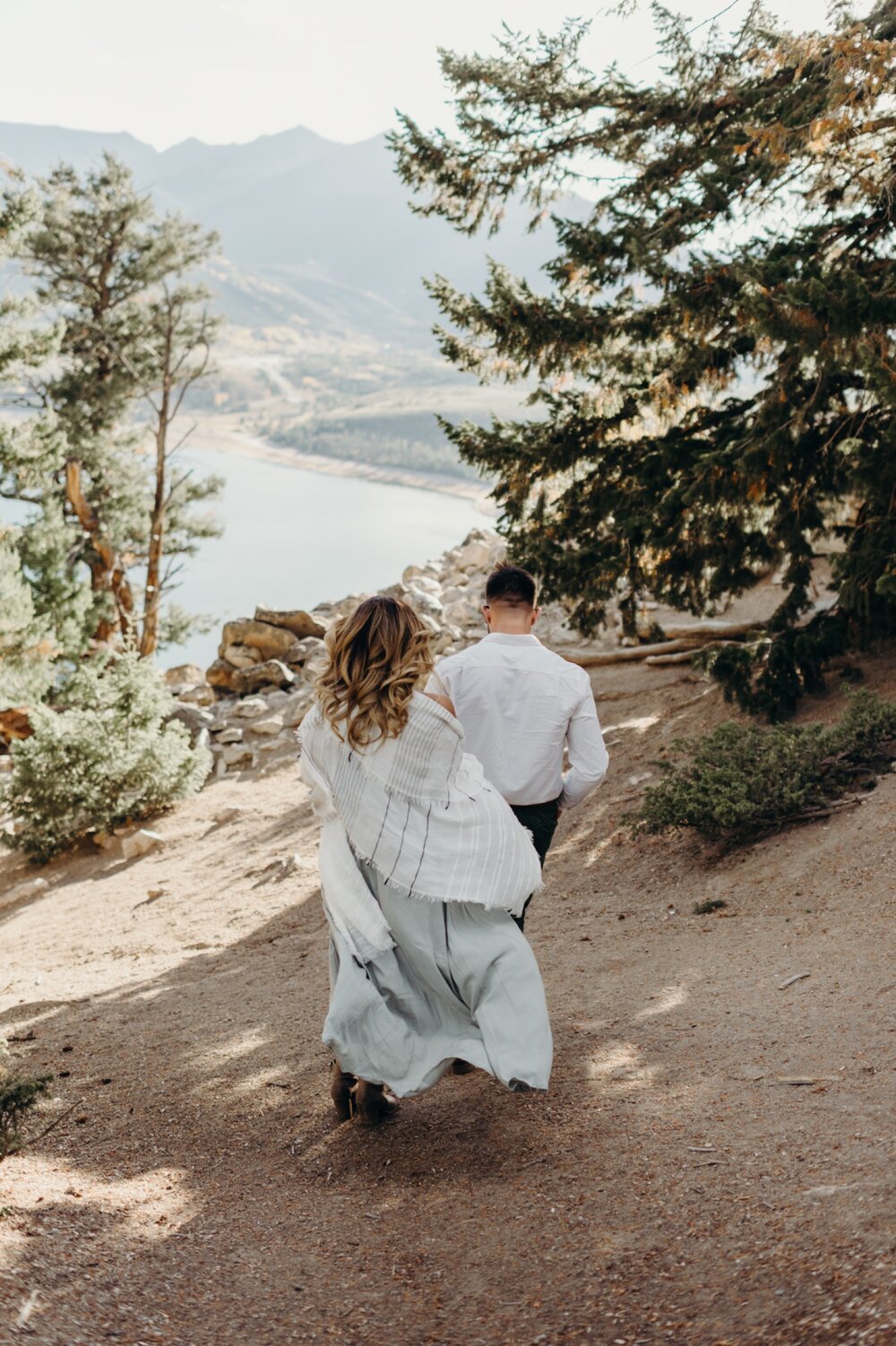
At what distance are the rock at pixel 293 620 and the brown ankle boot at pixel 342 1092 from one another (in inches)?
528

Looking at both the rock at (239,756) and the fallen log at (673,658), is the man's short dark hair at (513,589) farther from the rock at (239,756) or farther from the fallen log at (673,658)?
the rock at (239,756)

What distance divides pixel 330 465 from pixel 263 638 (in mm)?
59624

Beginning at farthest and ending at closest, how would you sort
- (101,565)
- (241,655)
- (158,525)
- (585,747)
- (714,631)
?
(101,565)
(158,525)
(241,655)
(714,631)
(585,747)

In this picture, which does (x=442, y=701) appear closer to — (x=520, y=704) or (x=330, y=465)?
(x=520, y=704)

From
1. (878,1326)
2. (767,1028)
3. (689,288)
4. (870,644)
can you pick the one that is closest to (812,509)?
(870,644)

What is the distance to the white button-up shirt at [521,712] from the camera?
3561 mm

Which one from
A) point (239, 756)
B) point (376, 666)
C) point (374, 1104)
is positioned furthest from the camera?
point (239, 756)

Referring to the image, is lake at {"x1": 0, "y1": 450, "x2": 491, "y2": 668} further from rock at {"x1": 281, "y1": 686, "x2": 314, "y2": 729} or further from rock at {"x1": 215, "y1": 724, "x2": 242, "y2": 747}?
rock at {"x1": 215, "y1": 724, "x2": 242, "y2": 747}

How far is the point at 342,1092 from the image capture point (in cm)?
352

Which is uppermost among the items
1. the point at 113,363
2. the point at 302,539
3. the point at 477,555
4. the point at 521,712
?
the point at 113,363

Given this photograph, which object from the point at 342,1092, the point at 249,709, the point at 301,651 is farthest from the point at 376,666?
the point at 301,651

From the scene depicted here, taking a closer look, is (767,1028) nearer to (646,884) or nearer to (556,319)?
(646,884)

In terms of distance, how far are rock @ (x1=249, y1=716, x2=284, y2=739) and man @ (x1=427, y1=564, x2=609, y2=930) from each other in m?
10.5

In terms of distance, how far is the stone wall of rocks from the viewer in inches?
543
